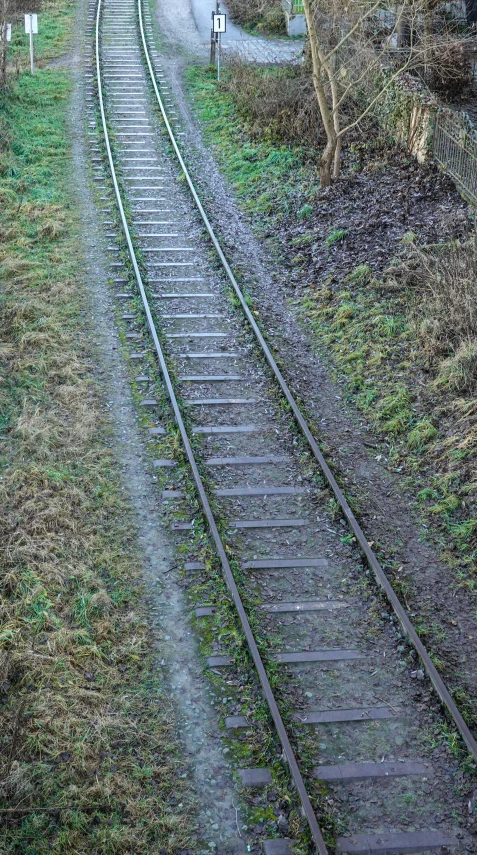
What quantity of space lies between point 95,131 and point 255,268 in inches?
362

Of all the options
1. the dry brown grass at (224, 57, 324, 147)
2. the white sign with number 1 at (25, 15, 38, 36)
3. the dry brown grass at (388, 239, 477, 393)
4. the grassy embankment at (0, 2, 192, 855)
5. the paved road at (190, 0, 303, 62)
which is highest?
the white sign with number 1 at (25, 15, 38, 36)

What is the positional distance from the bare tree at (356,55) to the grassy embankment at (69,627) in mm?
7163

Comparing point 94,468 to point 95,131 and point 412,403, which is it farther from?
point 95,131

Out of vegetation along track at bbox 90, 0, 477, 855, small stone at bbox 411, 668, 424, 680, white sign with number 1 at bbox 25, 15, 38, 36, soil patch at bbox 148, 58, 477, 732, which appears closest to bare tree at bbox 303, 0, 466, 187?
soil patch at bbox 148, 58, 477, 732

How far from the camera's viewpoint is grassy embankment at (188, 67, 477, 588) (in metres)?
10.1

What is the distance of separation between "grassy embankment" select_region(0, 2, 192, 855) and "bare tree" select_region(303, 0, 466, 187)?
7163 mm

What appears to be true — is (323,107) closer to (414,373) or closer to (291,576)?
(414,373)

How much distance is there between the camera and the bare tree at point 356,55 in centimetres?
1700

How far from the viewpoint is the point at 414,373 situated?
12484 mm

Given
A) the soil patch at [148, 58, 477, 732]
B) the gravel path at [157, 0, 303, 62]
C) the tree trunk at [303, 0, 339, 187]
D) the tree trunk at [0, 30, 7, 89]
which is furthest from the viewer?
the gravel path at [157, 0, 303, 62]

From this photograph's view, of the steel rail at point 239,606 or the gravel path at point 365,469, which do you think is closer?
the steel rail at point 239,606

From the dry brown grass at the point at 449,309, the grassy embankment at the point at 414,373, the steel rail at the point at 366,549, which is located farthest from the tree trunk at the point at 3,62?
the dry brown grass at the point at 449,309

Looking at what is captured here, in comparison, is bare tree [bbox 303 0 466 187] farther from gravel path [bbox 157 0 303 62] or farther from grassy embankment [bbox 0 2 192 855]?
grassy embankment [bbox 0 2 192 855]

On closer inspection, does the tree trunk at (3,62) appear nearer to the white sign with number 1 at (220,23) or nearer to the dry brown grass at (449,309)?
the white sign with number 1 at (220,23)
